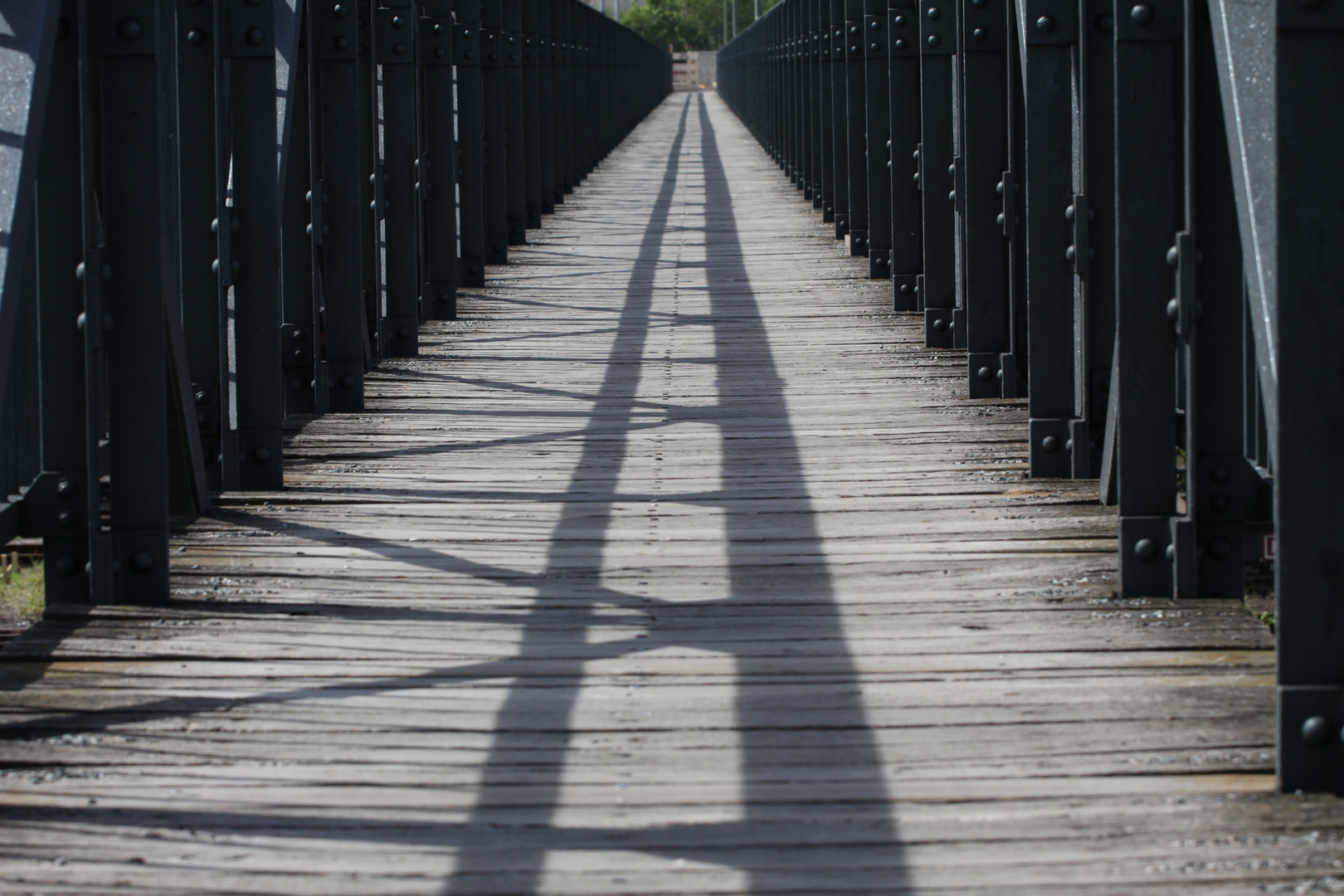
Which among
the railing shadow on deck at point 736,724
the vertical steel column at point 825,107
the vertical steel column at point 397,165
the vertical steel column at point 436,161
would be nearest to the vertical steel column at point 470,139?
the vertical steel column at point 436,161

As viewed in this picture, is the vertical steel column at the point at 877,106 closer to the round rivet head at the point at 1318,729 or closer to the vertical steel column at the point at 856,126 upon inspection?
the vertical steel column at the point at 856,126

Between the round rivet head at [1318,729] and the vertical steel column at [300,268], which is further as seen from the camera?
the vertical steel column at [300,268]

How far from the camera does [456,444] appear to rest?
6.18m

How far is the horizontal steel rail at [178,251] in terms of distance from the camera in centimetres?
405

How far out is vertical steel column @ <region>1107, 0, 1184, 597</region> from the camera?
4133 mm

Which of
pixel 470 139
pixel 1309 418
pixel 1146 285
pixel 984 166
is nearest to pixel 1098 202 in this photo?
pixel 1146 285

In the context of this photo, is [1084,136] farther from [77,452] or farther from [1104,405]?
[77,452]

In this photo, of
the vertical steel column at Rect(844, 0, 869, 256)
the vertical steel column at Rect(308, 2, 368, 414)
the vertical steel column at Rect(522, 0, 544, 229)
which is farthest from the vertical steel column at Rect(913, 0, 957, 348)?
the vertical steel column at Rect(522, 0, 544, 229)

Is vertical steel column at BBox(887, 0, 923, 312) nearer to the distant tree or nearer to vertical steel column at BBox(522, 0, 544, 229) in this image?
vertical steel column at BBox(522, 0, 544, 229)

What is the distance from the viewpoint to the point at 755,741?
3184 mm

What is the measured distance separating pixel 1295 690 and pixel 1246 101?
1.10 meters

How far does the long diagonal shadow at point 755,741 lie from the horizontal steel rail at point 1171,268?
782 millimetres

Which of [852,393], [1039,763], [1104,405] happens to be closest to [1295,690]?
[1039,763]

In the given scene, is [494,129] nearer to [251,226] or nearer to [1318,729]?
[251,226]
